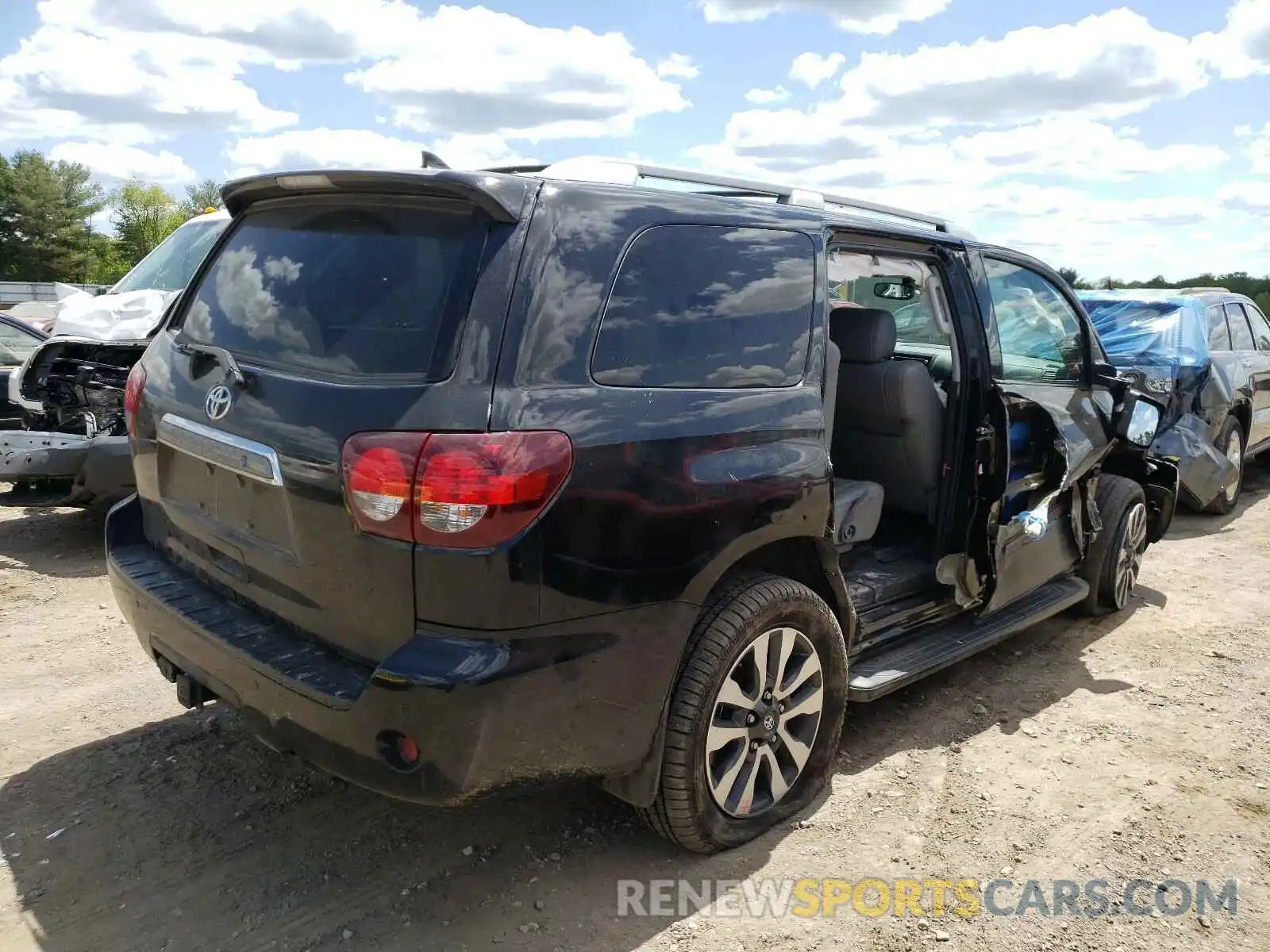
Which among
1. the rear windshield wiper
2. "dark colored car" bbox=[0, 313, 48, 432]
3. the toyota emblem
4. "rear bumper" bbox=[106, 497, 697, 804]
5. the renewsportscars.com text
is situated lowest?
the renewsportscars.com text

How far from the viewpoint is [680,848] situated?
309 cm

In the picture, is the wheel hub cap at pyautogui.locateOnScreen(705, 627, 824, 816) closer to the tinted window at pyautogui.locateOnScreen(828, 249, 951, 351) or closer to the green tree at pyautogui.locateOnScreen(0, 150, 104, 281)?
the tinted window at pyautogui.locateOnScreen(828, 249, 951, 351)

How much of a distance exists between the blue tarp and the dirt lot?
376cm

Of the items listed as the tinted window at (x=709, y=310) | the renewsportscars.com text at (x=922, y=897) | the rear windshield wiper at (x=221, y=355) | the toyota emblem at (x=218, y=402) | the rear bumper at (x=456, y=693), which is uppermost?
the tinted window at (x=709, y=310)

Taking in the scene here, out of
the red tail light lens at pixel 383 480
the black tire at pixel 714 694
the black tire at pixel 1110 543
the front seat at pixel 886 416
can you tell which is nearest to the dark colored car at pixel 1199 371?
the black tire at pixel 1110 543

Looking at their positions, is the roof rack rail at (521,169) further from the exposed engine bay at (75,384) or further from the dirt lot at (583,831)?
the exposed engine bay at (75,384)

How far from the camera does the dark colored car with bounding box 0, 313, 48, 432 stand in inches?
305

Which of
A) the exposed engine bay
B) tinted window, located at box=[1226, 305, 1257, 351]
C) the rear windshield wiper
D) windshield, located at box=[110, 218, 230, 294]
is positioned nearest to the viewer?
the rear windshield wiper

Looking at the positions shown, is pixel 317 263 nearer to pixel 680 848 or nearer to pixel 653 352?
pixel 653 352

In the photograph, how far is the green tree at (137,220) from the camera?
69.7 m

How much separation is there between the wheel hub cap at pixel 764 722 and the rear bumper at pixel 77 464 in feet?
14.1

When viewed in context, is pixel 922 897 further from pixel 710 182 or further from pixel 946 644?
pixel 710 182

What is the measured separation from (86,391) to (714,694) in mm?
6004

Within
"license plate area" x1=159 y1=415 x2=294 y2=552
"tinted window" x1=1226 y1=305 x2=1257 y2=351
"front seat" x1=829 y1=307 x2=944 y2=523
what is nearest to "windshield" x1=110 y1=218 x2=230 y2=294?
"license plate area" x1=159 y1=415 x2=294 y2=552
